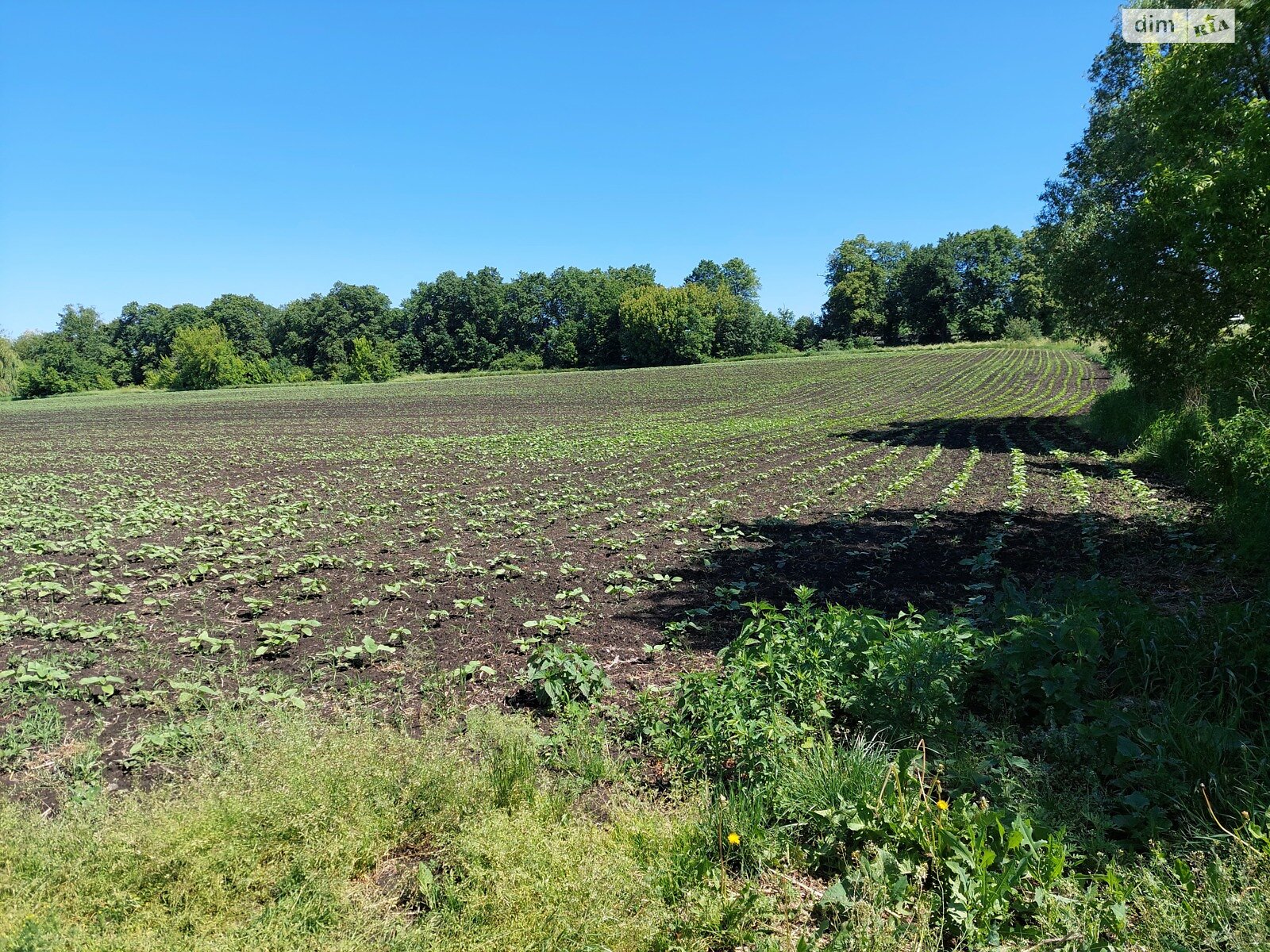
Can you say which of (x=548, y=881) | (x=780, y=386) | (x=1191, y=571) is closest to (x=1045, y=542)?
(x=1191, y=571)

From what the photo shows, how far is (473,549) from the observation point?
9289 millimetres

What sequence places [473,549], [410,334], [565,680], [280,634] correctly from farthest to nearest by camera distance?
1. [410,334]
2. [473,549]
3. [280,634]
4. [565,680]

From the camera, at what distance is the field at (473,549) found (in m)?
5.58

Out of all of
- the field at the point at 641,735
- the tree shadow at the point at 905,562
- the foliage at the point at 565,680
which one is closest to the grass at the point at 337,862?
the field at the point at 641,735

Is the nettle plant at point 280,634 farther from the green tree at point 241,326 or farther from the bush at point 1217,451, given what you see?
the green tree at point 241,326

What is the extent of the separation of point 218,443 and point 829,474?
22.7 metres

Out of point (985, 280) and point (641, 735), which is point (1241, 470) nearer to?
point (641, 735)

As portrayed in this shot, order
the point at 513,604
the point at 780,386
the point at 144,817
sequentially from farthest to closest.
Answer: the point at 780,386 → the point at 513,604 → the point at 144,817

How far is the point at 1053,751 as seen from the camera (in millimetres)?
3885

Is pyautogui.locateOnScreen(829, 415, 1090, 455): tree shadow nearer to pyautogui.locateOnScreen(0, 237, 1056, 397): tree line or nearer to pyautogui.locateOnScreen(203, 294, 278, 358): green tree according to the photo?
pyautogui.locateOnScreen(0, 237, 1056, 397): tree line

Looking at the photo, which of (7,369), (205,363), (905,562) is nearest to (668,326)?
(205,363)

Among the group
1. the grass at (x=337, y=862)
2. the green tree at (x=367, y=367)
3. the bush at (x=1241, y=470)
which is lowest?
the grass at (x=337, y=862)

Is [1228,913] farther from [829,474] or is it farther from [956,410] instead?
[956,410]

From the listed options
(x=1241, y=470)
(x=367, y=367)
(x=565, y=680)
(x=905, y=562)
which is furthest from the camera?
(x=367, y=367)
